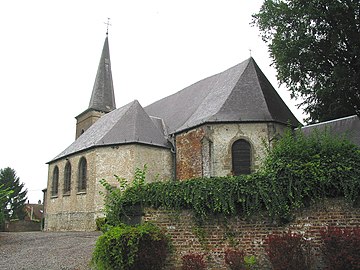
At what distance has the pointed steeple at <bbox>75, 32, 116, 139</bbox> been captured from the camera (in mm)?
32888

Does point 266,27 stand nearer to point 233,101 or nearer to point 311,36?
point 311,36

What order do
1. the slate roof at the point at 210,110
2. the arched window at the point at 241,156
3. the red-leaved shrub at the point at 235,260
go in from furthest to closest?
1. the slate roof at the point at 210,110
2. the arched window at the point at 241,156
3. the red-leaved shrub at the point at 235,260

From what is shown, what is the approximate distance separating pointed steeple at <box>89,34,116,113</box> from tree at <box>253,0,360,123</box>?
18.8m

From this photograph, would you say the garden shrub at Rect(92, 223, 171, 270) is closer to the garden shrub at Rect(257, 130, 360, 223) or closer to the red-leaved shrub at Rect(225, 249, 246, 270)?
the red-leaved shrub at Rect(225, 249, 246, 270)

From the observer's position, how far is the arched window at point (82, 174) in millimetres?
21175

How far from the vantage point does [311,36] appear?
1694 centimetres

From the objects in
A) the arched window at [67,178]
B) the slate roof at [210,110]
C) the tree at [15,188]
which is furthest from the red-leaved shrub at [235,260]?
the tree at [15,188]

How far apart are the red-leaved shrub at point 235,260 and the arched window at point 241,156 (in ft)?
30.6

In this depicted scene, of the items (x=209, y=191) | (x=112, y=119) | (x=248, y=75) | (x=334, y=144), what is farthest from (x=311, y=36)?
(x=112, y=119)

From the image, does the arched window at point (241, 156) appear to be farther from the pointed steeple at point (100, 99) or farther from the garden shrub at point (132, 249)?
the pointed steeple at point (100, 99)

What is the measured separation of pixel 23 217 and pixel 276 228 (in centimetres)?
5229

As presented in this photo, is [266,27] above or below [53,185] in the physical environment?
above

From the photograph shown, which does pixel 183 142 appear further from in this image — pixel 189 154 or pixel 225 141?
pixel 225 141

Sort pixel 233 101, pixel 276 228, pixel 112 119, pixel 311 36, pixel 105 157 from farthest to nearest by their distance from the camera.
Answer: pixel 112 119 < pixel 105 157 < pixel 233 101 < pixel 311 36 < pixel 276 228
